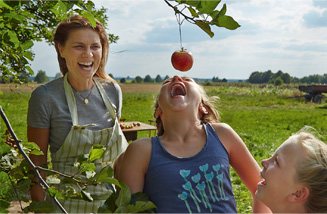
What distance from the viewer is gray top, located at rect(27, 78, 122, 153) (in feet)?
6.23

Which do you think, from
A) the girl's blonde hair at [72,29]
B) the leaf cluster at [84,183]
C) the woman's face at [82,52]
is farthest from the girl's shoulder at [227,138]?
the girl's blonde hair at [72,29]

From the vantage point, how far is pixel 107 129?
1977 mm

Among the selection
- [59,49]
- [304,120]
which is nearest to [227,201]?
[59,49]

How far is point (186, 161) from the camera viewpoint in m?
1.48

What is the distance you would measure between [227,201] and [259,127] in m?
10.2

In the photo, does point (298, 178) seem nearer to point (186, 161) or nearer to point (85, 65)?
point (186, 161)

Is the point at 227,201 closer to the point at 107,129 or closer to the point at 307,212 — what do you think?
the point at 307,212

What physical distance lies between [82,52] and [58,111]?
32cm

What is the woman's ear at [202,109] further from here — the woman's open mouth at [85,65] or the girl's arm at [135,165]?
the woman's open mouth at [85,65]

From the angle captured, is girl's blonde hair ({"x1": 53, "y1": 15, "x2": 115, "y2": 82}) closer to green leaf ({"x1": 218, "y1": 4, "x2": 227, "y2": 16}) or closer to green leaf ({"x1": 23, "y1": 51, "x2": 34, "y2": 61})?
green leaf ({"x1": 23, "y1": 51, "x2": 34, "y2": 61})

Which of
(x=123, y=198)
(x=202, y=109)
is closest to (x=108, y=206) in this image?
(x=123, y=198)

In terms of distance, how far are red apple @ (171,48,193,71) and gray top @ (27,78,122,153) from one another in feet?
1.72

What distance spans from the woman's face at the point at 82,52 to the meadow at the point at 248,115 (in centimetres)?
35

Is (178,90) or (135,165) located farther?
(178,90)
